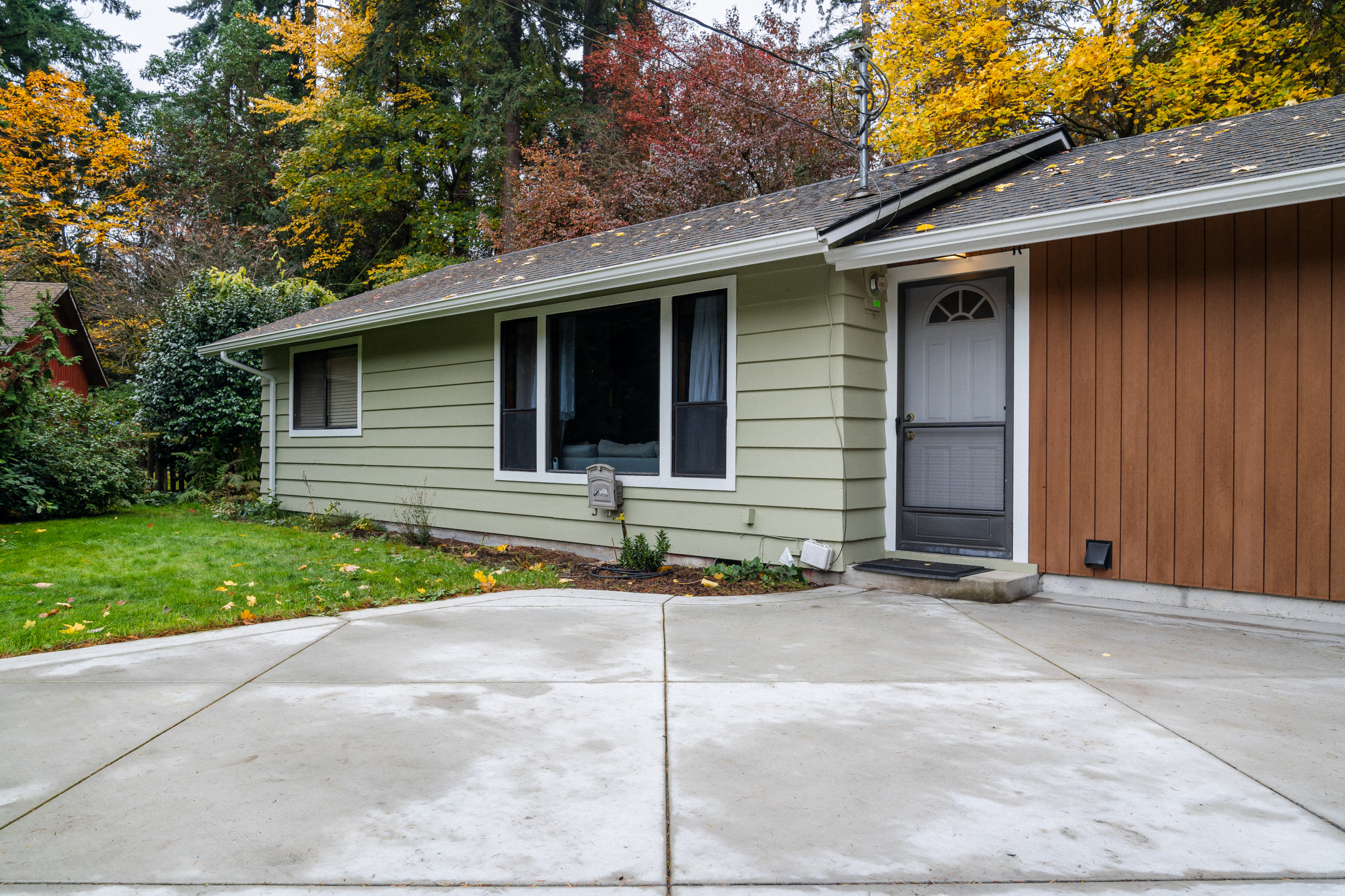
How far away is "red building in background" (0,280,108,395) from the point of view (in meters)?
15.0

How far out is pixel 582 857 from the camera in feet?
6.47

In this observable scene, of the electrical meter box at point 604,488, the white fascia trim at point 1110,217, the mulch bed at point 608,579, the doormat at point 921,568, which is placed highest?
the white fascia trim at point 1110,217

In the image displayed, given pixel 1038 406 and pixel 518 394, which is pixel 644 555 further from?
pixel 1038 406

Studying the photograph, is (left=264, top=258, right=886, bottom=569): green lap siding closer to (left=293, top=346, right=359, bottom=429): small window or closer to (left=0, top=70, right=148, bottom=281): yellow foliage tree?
(left=293, top=346, right=359, bottom=429): small window

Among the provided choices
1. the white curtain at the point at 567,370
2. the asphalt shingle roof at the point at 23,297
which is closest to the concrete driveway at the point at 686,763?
the white curtain at the point at 567,370

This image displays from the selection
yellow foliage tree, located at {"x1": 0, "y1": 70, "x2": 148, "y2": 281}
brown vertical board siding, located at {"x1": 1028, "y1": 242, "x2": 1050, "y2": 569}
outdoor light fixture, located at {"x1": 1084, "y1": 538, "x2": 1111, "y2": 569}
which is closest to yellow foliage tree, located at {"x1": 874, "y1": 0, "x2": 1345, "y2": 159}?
brown vertical board siding, located at {"x1": 1028, "y1": 242, "x2": 1050, "y2": 569}

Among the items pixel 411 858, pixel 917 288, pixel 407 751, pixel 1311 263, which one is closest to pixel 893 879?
pixel 411 858

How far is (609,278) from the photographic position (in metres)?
6.58

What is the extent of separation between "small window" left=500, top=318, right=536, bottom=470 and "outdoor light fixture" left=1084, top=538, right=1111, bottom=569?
4.71 meters

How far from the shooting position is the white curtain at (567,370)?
7.58 metres

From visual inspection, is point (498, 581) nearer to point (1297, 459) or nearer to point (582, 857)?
point (582, 857)

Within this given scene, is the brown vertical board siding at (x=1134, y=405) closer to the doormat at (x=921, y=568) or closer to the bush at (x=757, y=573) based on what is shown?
the doormat at (x=921, y=568)

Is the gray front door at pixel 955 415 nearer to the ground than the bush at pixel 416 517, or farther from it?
farther from it

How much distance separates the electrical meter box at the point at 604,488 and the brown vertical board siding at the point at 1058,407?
3346mm
